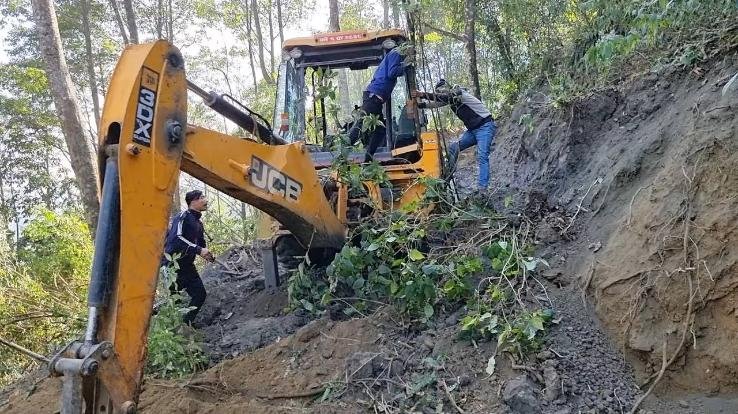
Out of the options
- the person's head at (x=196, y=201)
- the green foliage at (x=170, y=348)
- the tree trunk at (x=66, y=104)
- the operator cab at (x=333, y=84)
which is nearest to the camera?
the green foliage at (x=170, y=348)

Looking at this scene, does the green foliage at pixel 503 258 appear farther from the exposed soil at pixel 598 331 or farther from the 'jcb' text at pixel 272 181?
the 'jcb' text at pixel 272 181

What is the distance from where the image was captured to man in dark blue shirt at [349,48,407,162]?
521cm

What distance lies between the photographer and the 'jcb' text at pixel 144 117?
274cm

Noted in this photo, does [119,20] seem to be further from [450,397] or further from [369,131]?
[450,397]

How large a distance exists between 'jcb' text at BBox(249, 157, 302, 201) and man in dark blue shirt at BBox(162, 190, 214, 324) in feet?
4.60

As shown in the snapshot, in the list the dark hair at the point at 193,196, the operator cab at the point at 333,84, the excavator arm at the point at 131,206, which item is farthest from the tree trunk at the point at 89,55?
the excavator arm at the point at 131,206

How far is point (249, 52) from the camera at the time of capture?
24.9m

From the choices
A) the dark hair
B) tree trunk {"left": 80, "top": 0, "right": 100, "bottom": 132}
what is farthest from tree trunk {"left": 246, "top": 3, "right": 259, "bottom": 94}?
the dark hair

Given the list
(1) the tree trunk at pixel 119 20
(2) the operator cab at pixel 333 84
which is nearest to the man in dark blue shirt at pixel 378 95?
(2) the operator cab at pixel 333 84

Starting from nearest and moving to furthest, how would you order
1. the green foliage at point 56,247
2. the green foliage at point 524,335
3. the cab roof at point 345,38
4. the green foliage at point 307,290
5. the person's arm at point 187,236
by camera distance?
1. the green foliage at point 524,335
2. the green foliage at point 307,290
3. the person's arm at point 187,236
4. the cab roof at point 345,38
5. the green foliage at point 56,247

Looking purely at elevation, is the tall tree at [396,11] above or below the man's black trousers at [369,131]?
above

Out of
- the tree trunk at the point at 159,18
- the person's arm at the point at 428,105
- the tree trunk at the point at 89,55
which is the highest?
the tree trunk at the point at 159,18

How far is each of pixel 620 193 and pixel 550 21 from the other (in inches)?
207

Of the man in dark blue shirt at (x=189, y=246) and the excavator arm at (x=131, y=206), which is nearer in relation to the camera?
the excavator arm at (x=131, y=206)
